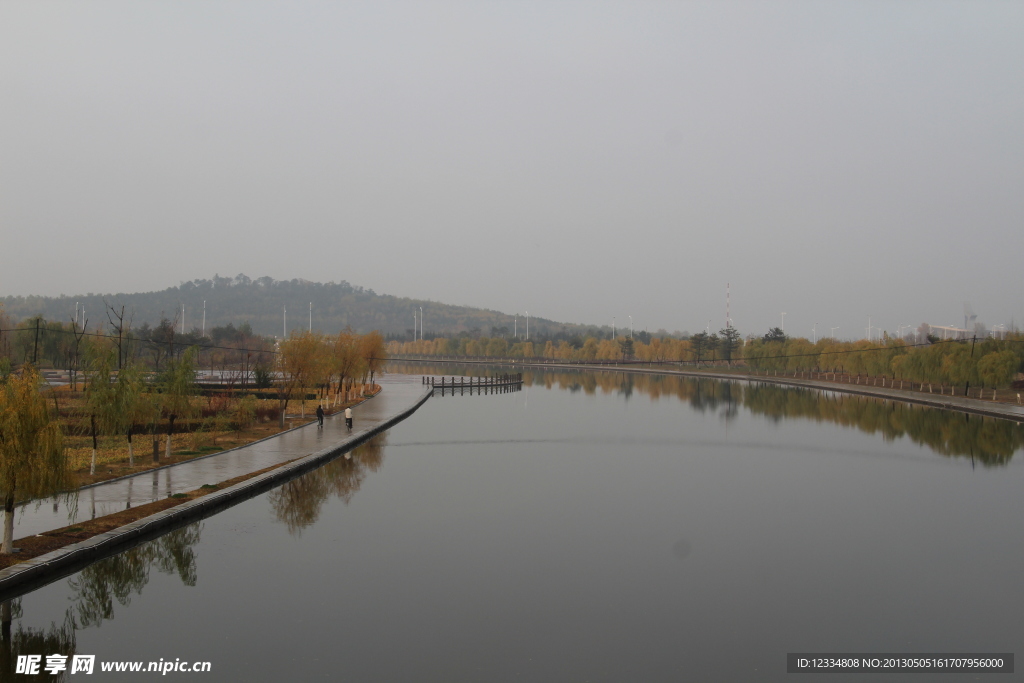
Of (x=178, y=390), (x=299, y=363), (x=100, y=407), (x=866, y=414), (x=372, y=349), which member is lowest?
(x=866, y=414)

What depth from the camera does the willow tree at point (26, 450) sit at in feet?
38.1

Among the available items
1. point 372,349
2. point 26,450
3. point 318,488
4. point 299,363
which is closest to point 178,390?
point 318,488

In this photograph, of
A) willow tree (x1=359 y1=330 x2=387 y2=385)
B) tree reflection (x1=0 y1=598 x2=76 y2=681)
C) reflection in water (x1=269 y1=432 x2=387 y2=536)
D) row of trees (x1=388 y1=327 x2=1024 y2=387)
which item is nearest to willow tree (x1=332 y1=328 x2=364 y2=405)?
willow tree (x1=359 y1=330 x2=387 y2=385)

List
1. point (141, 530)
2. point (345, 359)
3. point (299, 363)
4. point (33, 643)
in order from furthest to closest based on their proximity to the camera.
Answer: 1. point (345, 359)
2. point (299, 363)
3. point (141, 530)
4. point (33, 643)

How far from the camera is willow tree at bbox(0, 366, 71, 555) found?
1161 centimetres

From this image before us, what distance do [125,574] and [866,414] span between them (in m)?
38.0

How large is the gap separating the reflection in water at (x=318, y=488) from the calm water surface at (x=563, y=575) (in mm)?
86

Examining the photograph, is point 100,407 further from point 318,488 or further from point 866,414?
point 866,414

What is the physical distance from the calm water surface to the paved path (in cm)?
149

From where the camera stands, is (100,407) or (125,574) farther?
(100,407)

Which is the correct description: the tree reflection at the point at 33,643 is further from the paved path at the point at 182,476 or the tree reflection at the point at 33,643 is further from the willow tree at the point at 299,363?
the willow tree at the point at 299,363

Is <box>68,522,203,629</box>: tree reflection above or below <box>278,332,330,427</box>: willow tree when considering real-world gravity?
below

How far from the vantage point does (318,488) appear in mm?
19453

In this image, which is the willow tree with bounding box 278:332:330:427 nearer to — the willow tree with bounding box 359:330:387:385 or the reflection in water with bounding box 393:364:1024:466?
the willow tree with bounding box 359:330:387:385
